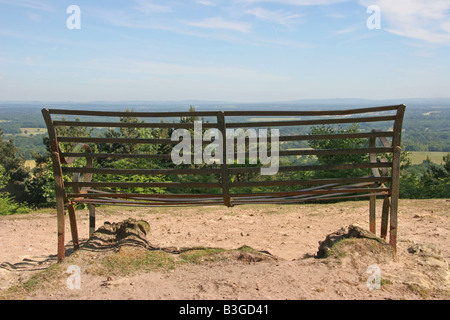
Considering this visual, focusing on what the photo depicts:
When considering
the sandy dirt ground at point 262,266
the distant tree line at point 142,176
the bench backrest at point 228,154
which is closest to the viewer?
the sandy dirt ground at point 262,266

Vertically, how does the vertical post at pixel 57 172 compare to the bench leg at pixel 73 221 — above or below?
above

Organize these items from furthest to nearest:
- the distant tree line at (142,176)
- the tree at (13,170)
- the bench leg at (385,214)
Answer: the tree at (13,170) → the distant tree line at (142,176) → the bench leg at (385,214)

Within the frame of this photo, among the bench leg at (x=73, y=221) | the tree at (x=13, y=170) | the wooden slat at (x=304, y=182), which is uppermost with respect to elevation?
the wooden slat at (x=304, y=182)

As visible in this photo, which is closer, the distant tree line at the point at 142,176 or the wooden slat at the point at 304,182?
the wooden slat at the point at 304,182

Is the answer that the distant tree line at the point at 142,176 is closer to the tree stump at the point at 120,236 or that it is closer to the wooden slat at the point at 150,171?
the wooden slat at the point at 150,171

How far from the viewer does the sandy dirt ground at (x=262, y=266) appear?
3.32 meters

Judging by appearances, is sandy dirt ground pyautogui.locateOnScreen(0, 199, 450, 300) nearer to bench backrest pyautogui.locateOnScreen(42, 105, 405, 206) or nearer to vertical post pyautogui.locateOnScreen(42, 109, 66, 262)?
vertical post pyautogui.locateOnScreen(42, 109, 66, 262)

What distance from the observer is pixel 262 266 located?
3.86 meters

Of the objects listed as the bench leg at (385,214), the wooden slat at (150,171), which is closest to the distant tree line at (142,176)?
the bench leg at (385,214)

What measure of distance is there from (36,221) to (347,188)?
5.80 m

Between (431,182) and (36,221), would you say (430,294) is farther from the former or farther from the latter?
(431,182)

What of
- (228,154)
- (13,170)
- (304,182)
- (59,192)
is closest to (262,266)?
(304,182)

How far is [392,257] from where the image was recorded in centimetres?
404
